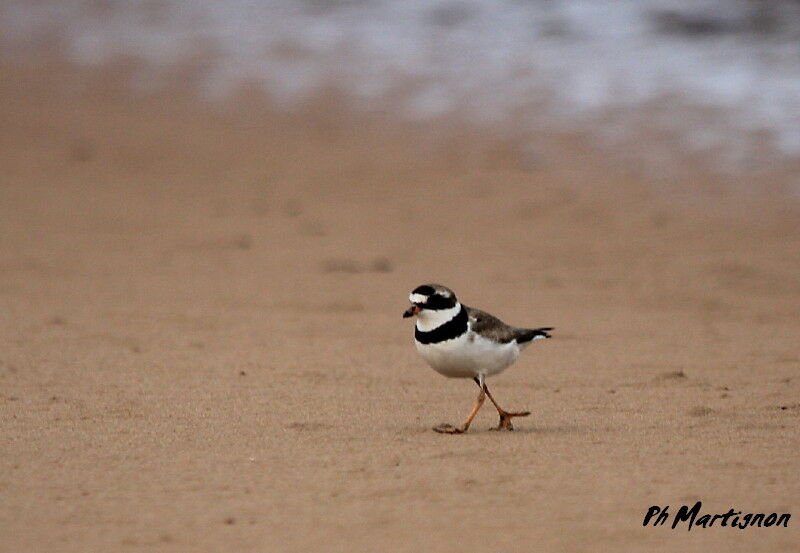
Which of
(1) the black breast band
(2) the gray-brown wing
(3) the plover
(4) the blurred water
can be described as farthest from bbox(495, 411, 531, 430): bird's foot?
(4) the blurred water

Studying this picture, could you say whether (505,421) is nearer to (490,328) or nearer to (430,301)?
(490,328)

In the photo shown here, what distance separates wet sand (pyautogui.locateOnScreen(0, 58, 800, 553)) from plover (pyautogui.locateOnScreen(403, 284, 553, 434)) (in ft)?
1.31

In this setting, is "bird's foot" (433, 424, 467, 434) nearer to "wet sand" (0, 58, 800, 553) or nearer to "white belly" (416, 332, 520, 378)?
"wet sand" (0, 58, 800, 553)

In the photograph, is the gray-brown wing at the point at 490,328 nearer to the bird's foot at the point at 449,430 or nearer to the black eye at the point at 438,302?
the black eye at the point at 438,302

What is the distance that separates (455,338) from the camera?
22.8 feet

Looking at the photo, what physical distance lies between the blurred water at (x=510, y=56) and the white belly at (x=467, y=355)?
8.63 m

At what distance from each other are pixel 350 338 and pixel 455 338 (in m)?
3.30

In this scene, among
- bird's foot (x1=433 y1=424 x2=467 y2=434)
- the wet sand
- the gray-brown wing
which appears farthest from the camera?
the gray-brown wing

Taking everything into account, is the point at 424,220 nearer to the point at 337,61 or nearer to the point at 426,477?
the point at 337,61

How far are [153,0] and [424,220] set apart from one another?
9.42m

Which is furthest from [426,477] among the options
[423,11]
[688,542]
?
[423,11]

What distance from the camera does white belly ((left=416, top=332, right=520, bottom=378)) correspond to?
697cm

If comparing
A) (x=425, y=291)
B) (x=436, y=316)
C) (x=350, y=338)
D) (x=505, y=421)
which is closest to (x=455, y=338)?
(x=436, y=316)

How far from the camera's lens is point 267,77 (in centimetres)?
1855
